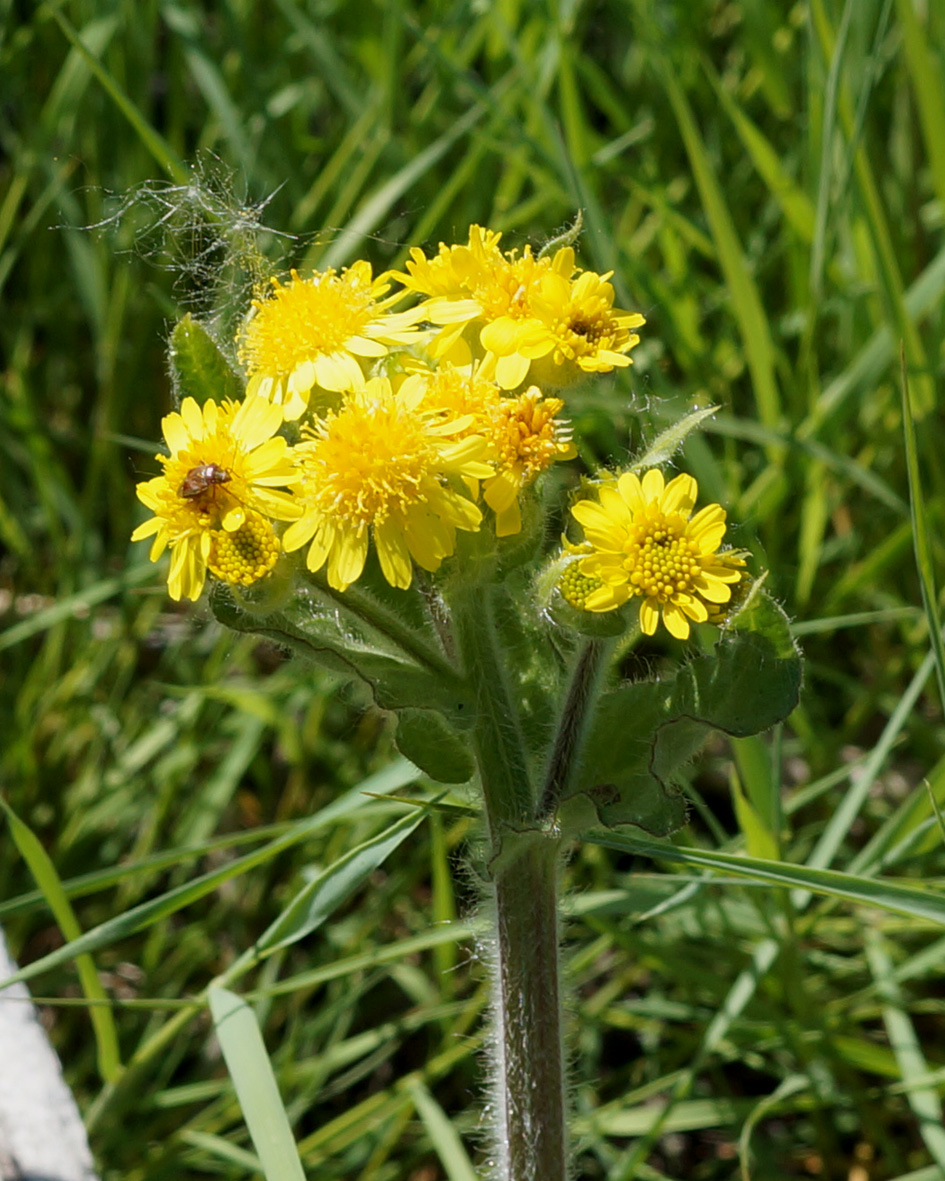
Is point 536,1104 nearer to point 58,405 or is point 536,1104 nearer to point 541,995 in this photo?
point 541,995

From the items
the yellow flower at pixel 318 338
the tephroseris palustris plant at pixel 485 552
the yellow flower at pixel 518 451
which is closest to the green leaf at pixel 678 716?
the tephroseris palustris plant at pixel 485 552

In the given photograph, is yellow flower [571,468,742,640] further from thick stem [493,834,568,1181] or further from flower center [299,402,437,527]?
thick stem [493,834,568,1181]

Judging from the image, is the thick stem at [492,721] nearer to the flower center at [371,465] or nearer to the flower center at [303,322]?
the flower center at [371,465]

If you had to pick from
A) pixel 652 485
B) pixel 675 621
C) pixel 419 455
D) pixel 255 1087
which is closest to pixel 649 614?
pixel 675 621

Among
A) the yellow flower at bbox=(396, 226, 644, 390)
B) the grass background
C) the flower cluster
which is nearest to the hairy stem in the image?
the flower cluster

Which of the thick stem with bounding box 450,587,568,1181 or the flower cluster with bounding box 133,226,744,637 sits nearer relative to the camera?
the flower cluster with bounding box 133,226,744,637

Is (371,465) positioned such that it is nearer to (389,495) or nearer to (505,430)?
(389,495)

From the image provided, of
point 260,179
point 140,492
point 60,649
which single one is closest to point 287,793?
point 60,649
